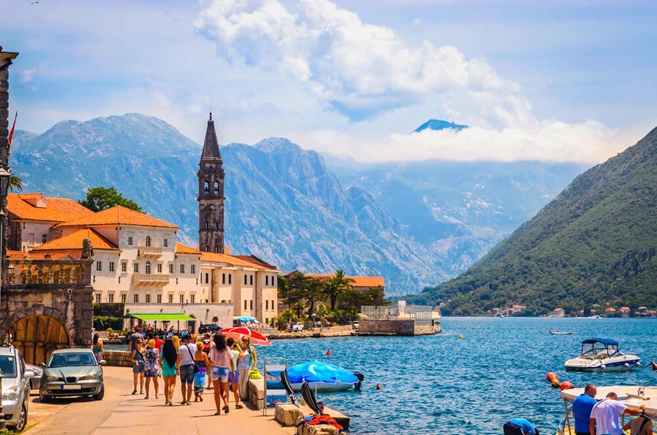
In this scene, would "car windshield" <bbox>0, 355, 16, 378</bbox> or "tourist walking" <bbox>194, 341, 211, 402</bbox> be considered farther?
"tourist walking" <bbox>194, 341, 211, 402</bbox>

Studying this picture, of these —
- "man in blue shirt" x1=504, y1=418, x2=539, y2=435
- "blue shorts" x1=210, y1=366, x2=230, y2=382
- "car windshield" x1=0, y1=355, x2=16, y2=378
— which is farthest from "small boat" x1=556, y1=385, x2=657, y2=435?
"car windshield" x1=0, y1=355, x2=16, y2=378

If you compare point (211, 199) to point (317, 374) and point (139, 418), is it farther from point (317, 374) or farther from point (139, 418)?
point (139, 418)

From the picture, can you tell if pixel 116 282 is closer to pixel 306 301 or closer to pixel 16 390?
pixel 306 301

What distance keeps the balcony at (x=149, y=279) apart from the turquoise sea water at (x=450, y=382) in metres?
14.1

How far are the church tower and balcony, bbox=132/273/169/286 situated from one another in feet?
122

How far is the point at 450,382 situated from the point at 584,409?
129 ft

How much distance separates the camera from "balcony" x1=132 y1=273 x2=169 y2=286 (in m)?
99.9

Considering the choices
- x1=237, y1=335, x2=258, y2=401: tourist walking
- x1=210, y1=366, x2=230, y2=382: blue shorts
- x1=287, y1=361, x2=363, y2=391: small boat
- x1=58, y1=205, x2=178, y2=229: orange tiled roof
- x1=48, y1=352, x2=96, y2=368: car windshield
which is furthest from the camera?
x1=58, y1=205, x2=178, y2=229: orange tiled roof

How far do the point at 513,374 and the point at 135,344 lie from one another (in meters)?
40.7

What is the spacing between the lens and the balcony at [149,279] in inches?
3935

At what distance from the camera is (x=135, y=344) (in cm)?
2912

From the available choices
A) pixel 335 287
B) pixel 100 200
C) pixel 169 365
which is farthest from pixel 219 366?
pixel 335 287

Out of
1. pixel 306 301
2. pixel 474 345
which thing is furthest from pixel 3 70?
pixel 306 301

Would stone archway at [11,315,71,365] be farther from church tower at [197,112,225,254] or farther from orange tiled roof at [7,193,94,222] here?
church tower at [197,112,225,254]
